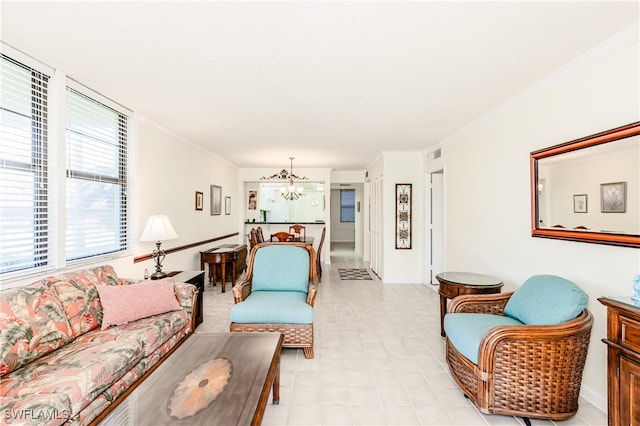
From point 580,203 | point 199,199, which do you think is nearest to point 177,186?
point 199,199

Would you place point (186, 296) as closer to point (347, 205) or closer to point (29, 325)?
point (29, 325)

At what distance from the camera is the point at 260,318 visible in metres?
2.67

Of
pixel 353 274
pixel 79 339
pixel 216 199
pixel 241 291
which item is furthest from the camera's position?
pixel 353 274

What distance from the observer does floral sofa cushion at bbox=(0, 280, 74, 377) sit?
5.39ft

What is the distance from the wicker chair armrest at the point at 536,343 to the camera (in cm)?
178

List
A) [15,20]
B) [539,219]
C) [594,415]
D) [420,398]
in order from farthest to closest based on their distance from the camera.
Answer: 1. [539,219]
2. [420,398]
3. [594,415]
4. [15,20]

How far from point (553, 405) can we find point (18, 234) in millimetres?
3778

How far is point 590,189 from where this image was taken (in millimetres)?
2088

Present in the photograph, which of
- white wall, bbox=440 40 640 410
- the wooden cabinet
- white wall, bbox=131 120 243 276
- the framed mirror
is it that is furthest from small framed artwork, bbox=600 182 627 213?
white wall, bbox=131 120 243 276

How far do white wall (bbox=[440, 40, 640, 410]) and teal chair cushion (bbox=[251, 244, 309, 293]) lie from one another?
2.08 metres

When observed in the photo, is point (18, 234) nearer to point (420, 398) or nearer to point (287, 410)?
point (287, 410)

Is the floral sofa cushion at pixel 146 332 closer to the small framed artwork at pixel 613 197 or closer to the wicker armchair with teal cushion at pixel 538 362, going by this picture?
the wicker armchair with teal cushion at pixel 538 362

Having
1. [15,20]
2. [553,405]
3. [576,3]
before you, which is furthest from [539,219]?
[15,20]

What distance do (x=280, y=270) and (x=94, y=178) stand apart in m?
2.05
